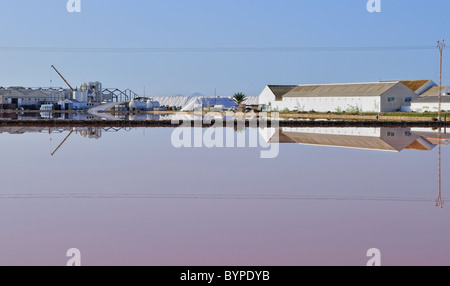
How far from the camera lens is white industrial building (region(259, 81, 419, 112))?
52.4 meters

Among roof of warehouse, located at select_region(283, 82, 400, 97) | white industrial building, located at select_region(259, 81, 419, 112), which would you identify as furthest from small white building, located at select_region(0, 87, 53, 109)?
roof of warehouse, located at select_region(283, 82, 400, 97)

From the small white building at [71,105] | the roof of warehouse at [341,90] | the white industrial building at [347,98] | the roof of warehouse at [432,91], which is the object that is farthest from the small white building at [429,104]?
the small white building at [71,105]

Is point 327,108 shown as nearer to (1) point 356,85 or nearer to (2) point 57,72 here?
(1) point 356,85

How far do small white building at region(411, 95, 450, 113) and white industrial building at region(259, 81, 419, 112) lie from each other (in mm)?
1571

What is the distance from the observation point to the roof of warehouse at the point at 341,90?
53.1 metres

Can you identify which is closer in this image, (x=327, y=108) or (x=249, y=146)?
(x=249, y=146)

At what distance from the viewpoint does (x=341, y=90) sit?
188 ft

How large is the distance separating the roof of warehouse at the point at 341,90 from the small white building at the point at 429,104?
265 cm

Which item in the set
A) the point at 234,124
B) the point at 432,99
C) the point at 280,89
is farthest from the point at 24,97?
the point at 234,124

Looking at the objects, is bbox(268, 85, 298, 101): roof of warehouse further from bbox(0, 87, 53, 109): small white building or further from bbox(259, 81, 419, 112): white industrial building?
bbox(0, 87, 53, 109): small white building
